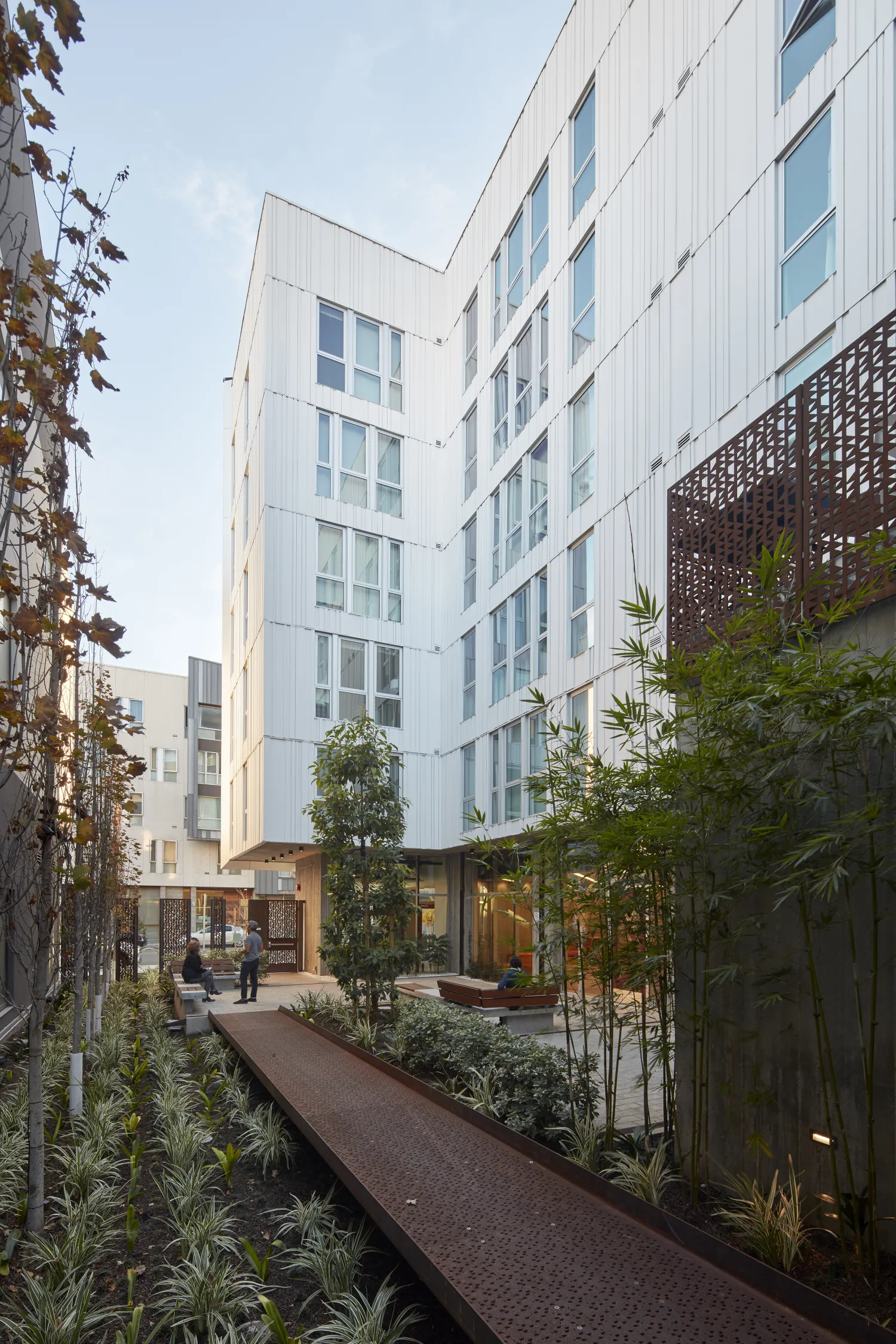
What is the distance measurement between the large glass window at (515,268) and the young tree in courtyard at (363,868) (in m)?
11.1

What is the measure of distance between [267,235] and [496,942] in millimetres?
16858

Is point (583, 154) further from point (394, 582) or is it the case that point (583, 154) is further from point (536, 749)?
point (536, 749)

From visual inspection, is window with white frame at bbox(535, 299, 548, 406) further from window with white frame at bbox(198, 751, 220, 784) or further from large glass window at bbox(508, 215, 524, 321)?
window with white frame at bbox(198, 751, 220, 784)

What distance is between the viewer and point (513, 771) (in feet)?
61.2

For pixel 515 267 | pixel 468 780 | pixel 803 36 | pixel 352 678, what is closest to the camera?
pixel 803 36

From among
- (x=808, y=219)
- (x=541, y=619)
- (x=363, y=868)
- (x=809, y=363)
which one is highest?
(x=808, y=219)

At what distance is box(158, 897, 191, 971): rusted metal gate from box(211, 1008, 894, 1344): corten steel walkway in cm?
1841

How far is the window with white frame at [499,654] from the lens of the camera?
19125 millimetres

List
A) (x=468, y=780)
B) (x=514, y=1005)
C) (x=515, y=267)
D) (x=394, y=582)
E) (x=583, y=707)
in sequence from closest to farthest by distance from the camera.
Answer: (x=514, y=1005), (x=583, y=707), (x=515, y=267), (x=468, y=780), (x=394, y=582)

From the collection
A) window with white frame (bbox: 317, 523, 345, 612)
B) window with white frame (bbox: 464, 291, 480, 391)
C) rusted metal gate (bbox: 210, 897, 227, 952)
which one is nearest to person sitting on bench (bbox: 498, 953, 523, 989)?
window with white frame (bbox: 317, 523, 345, 612)

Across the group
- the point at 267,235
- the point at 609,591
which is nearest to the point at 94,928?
the point at 609,591

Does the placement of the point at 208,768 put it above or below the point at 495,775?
above

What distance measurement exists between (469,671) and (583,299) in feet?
28.0

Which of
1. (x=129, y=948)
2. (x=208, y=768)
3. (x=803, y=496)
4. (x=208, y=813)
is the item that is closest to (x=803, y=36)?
(x=803, y=496)
